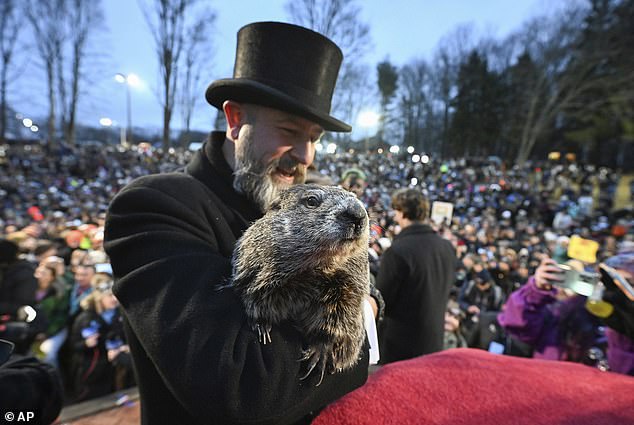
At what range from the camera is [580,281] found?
6.47 ft

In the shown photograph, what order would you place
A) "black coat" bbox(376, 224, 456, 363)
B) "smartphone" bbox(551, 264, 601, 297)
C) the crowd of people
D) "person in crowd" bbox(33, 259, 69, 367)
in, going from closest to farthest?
"smartphone" bbox(551, 264, 601, 297)
"black coat" bbox(376, 224, 456, 363)
"person in crowd" bbox(33, 259, 69, 367)
the crowd of people

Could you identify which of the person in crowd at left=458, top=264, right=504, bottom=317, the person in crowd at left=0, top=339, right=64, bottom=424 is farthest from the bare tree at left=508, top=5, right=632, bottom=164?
the person in crowd at left=0, top=339, right=64, bottom=424

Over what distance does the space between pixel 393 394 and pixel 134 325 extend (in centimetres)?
91

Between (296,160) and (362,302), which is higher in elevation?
(296,160)

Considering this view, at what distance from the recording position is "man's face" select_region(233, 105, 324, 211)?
1609 millimetres

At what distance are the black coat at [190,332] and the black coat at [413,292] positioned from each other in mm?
2257

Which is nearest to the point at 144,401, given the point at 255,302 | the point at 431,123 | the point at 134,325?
the point at 134,325

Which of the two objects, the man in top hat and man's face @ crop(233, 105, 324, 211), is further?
man's face @ crop(233, 105, 324, 211)

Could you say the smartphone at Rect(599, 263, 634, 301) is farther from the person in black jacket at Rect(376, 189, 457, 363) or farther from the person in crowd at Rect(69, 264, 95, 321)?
the person in crowd at Rect(69, 264, 95, 321)

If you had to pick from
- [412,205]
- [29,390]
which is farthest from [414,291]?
[29,390]

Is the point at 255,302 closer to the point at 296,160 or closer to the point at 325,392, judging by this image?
the point at 325,392

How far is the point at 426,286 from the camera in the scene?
133 inches

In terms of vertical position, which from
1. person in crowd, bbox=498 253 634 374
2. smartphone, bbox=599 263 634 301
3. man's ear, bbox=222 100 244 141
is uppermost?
man's ear, bbox=222 100 244 141

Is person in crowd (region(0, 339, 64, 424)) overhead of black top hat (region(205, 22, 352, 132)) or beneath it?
beneath
